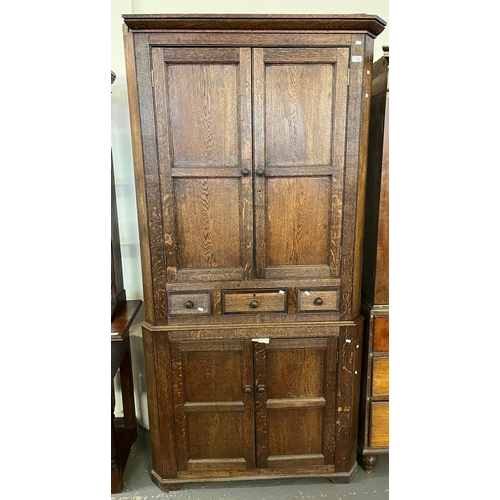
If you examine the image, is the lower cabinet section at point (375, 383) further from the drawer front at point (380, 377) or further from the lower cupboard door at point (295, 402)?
the lower cupboard door at point (295, 402)

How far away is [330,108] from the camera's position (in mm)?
1321

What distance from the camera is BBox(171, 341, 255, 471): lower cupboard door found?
150cm

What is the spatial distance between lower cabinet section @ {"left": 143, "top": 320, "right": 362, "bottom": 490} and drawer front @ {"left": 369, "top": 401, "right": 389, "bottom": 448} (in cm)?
8

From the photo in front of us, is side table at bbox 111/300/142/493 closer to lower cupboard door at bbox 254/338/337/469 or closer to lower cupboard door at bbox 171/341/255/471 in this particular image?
lower cupboard door at bbox 171/341/255/471

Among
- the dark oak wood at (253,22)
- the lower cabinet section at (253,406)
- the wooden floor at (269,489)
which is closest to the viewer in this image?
the dark oak wood at (253,22)

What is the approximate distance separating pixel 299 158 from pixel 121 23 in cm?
109

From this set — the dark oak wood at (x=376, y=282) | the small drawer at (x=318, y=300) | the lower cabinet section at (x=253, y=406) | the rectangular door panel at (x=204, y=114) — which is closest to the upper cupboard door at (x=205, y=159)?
the rectangular door panel at (x=204, y=114)

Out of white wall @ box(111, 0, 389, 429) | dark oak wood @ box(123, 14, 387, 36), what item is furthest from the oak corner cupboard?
white wall @ box(111, 0, 389, 429)

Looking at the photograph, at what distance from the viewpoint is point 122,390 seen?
187 cm

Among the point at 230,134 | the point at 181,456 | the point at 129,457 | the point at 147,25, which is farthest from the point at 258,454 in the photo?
the point at 147,25

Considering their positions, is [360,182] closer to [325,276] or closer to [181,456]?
[325,276]

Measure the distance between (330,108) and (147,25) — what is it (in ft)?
2.23

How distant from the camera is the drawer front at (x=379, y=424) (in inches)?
62.5

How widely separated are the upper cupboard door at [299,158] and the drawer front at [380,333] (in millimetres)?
282
